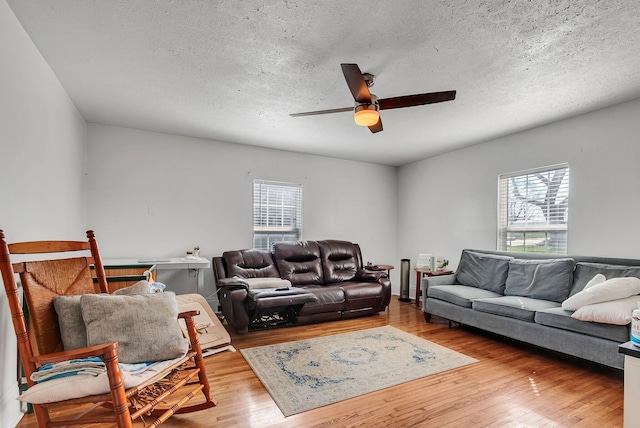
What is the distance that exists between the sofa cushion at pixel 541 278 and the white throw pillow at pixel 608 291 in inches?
20.0

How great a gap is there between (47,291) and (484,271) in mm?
4407

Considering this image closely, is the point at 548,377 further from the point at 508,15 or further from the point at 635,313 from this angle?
the point at 508,15

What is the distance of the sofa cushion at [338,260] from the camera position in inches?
191

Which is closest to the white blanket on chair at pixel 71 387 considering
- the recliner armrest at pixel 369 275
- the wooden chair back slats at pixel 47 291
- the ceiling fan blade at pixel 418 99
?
the wooden chair back slats at pixel 47 291

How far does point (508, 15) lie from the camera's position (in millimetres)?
1934

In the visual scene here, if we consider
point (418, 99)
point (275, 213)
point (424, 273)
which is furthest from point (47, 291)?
point (424, 273)

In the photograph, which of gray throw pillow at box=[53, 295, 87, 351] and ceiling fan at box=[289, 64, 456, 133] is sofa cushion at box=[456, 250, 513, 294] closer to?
ceiling fan at box=[289, 64, 456, 133]

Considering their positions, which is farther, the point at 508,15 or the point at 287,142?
the point at 287,142

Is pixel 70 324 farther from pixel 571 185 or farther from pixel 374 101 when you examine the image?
pixel 571 185

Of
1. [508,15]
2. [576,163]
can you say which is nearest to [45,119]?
[508,15]

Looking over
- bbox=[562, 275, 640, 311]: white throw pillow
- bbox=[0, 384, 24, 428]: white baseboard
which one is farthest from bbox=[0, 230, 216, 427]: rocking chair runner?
bbox=[562, 275, 640, 311]: white throw pillow

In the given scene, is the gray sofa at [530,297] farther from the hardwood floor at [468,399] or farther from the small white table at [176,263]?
the small white table at [176,263]

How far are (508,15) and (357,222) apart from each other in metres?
4.30

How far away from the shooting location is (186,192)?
4.54 meters
